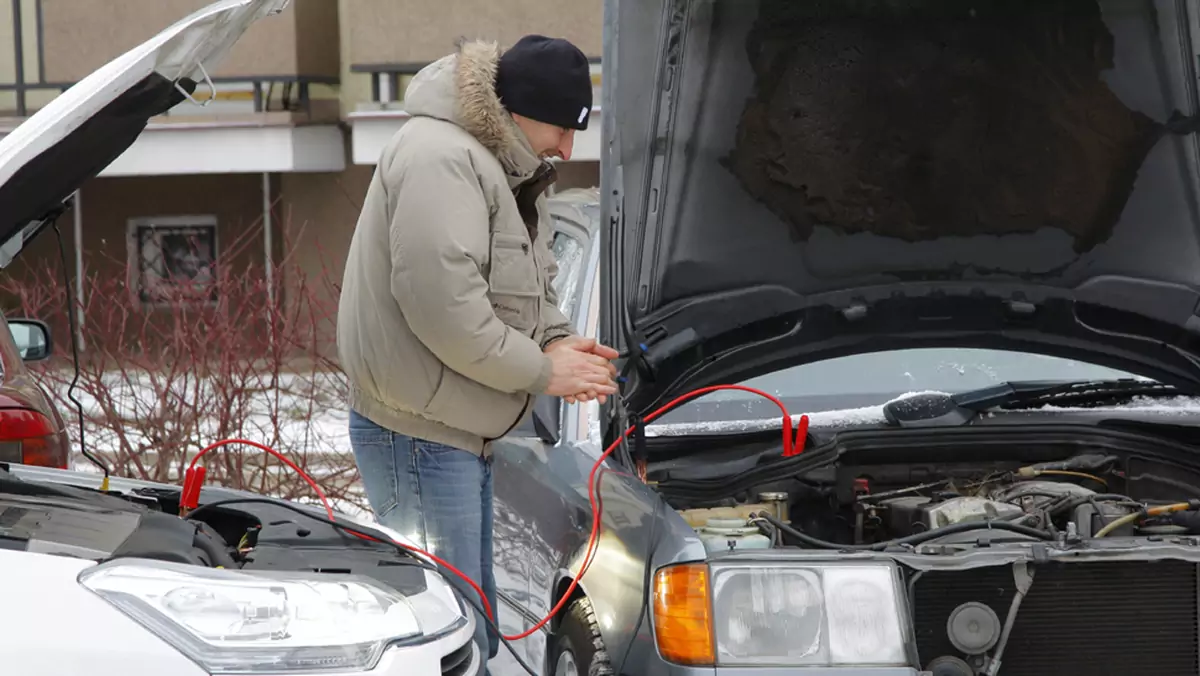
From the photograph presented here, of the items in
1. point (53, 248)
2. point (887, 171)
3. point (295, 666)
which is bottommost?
point (53, 248)

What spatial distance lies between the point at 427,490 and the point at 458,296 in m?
0.56

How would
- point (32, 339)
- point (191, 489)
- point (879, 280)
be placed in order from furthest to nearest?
point (32, 339), point (879, 280), point (191, 489)

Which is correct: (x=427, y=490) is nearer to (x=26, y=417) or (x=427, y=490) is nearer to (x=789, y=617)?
(x=789, y=617)

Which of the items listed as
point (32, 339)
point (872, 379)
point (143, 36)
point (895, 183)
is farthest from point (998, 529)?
point (143, 36)

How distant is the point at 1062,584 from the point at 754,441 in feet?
4.03

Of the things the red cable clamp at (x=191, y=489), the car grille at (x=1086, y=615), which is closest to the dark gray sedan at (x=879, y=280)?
the car grille at (x=1086, y=615)

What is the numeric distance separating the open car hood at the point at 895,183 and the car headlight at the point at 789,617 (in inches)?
43.1

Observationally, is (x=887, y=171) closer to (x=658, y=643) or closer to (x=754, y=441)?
(x=754, y=441)

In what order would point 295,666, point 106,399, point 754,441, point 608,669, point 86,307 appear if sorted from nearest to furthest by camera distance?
point 295,666 < point 608,669 < point 754,441 < point 106,399 < point 86,307

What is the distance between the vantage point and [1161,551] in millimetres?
3145

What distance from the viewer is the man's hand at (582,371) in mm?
3324

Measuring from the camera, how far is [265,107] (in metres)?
14.1

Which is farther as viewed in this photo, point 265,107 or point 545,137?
point 265,107

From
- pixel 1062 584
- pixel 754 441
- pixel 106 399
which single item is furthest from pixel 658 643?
pixel 106 399
